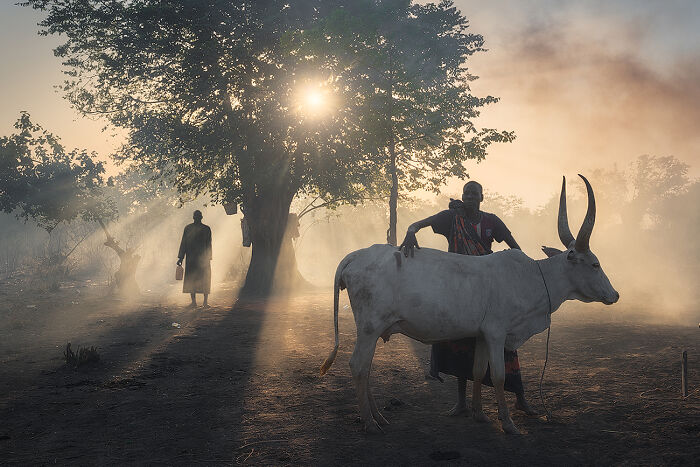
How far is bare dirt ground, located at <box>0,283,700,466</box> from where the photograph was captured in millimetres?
4457

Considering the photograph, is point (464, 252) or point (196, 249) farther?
point (196, 249)

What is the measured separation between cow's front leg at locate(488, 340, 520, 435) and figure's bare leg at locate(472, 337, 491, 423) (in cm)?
21

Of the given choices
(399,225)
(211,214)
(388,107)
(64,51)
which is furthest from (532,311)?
(211,214)

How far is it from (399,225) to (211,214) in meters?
31.9

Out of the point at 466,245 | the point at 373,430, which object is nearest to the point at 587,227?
the point at 466,245

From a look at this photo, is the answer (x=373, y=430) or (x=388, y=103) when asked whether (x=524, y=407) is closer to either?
(x=373, y=430)

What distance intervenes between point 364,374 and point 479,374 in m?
1.12

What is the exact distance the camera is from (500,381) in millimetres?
5102

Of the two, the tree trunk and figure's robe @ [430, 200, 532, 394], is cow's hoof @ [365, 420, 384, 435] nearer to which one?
figure's robe @ [430, 200, 532, 394]

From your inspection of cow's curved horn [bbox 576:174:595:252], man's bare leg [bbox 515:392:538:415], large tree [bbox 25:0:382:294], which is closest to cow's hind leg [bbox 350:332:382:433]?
man's bare leg [bbox 515:392:538:415]

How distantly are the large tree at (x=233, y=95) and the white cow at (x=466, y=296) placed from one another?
13.4 m

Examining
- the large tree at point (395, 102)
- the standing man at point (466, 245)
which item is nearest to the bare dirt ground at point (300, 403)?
the standing man at point (466, 245)

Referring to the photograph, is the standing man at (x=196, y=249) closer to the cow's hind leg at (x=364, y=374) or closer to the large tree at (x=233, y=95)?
the large tree at (x=233, y=95)

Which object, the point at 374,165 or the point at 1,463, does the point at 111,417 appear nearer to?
the point at 1,463
